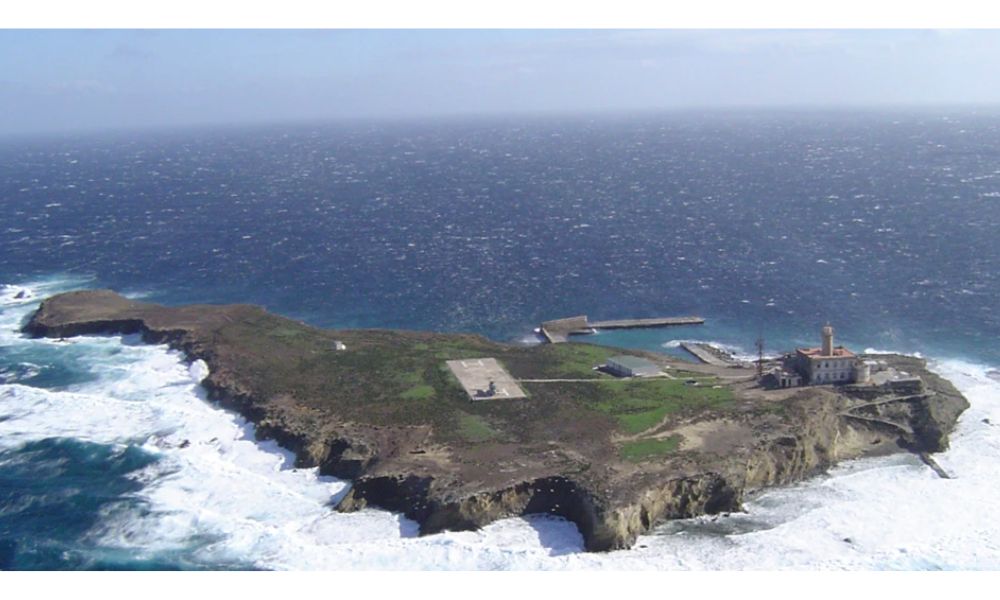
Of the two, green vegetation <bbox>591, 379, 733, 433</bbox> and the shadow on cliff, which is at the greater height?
green vegetation <bbox>591, 379, 733, 433</bbox>

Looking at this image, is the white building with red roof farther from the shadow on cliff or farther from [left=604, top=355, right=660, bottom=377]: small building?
the shadow on cliff

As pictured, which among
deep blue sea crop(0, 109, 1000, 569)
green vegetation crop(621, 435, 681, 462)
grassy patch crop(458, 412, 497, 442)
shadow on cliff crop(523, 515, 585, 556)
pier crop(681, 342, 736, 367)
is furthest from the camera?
pier crop(681, 342, 736, 367)

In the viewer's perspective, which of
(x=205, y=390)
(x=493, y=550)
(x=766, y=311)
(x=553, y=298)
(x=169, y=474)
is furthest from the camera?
(x=553, y=298)

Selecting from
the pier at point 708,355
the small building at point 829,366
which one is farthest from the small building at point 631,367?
the small building at point 829,366

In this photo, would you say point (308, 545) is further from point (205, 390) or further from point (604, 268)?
point (604, 268)

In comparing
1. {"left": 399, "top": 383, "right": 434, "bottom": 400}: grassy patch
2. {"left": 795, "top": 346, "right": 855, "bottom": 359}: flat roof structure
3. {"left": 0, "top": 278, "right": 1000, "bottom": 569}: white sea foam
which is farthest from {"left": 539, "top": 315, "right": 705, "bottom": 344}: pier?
{"left": 0, "top": 278, "right": 1000, "bottom": 569}: white sea foam

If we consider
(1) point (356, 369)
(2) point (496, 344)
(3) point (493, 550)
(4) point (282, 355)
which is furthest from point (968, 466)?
(4) point (282, 355)

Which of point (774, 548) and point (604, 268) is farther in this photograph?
point (604, 268)

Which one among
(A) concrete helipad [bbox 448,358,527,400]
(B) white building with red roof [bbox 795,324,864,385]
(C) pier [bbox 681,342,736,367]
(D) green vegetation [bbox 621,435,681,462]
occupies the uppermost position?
(B) white building with red roof [bbox 795,324,864,385]
